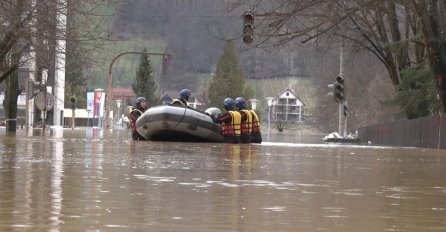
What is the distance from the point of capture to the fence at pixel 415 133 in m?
28.4

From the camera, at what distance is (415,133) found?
3309 centimetres

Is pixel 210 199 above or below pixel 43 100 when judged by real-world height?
below

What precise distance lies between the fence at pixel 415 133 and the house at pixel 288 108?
435 feet

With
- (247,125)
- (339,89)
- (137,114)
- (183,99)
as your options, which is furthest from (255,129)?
(339,89)

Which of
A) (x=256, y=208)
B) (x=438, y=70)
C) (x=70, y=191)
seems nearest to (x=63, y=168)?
(x=70, y=191)

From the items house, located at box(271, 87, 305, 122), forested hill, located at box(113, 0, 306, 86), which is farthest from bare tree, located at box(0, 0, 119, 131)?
house, located at box(271, 87, 305, 122)

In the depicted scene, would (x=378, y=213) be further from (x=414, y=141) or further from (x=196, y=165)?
(x=414, y=141)

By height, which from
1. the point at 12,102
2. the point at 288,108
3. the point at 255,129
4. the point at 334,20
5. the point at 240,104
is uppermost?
the point at 288,108

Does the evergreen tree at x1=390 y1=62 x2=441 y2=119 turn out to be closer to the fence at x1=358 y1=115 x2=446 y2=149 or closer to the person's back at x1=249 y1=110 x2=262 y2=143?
the fence at x1=358 y1=115 x2=446 y2=149

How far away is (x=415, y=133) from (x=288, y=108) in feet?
510

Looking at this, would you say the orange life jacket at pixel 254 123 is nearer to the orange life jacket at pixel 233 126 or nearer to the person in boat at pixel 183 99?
the orange life jacket at pixel 233 126

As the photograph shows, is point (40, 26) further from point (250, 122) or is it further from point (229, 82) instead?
point (229, 82)

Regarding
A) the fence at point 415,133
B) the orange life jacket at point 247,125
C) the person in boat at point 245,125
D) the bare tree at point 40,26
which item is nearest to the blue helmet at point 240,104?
the person in boat at point 245,125

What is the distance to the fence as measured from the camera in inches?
1120
